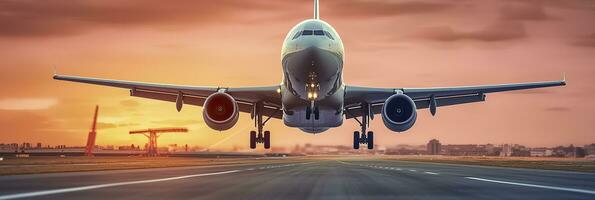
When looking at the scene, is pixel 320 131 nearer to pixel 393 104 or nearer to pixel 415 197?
pixel 393 104

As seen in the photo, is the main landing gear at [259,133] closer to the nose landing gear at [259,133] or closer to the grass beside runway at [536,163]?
the nose landing gear at [259,133]

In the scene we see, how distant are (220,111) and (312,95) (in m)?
6.29

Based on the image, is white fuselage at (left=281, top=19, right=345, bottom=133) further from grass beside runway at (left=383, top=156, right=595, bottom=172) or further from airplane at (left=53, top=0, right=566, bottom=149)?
grass beside runway at (left=383, top=156, right=595, bottom=172)

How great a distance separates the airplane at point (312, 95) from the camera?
2842 cm

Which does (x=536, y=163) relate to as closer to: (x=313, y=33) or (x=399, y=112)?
(x=399, y=112)

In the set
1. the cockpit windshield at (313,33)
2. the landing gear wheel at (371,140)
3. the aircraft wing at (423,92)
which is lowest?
the landing gear wheel at (371,140)

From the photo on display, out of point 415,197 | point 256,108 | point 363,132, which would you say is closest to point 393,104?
point 363,132

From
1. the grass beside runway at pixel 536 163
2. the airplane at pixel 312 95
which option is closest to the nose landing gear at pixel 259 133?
the airplane at pixel 312 95

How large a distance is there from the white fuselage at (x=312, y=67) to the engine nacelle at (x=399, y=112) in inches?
103

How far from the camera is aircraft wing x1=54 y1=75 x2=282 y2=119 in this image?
1414 inches

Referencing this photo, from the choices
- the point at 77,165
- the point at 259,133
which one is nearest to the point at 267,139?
the point at 259,133

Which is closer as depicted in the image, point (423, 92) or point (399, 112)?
point (399, 112)

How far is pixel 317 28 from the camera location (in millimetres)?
28734

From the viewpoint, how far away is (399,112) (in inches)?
1368
